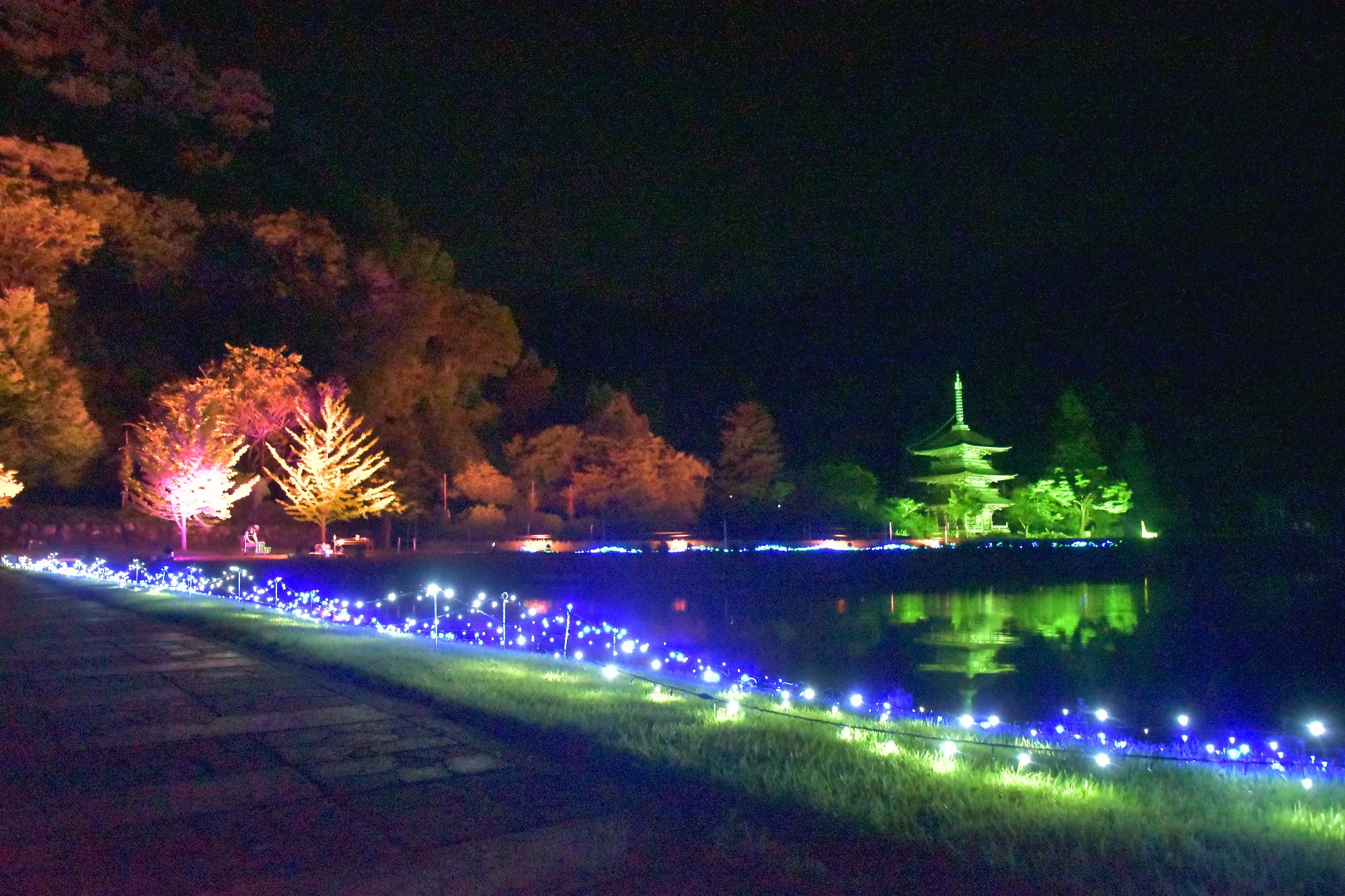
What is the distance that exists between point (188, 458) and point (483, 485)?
12647 mm

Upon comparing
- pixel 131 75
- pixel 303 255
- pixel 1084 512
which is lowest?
pixel 1084 512

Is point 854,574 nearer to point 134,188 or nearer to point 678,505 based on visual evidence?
point 678,505

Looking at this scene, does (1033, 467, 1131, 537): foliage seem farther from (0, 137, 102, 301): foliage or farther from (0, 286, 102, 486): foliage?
(0, 137, 102, 301): foliage

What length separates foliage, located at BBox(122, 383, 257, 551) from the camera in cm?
3534

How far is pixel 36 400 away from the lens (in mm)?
32312

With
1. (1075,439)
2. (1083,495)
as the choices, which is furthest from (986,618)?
→ (1075,439)

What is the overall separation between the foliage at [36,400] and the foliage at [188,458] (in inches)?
81.7

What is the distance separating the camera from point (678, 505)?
48.6 meters

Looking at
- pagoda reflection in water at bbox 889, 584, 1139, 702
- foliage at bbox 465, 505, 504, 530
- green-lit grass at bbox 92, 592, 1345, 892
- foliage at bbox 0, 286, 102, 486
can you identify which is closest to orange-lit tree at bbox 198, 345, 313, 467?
foliage at bbox 0, 286, 102, 486

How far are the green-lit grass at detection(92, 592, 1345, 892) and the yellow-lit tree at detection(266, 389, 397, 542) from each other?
30546 millimetres

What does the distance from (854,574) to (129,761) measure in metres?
31.2

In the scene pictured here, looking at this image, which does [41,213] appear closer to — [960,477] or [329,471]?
[329,471]

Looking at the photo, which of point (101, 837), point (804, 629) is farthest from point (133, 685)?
point (804, 629)

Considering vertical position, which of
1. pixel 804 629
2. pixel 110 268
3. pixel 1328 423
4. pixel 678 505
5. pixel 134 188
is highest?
pixel 134 188
